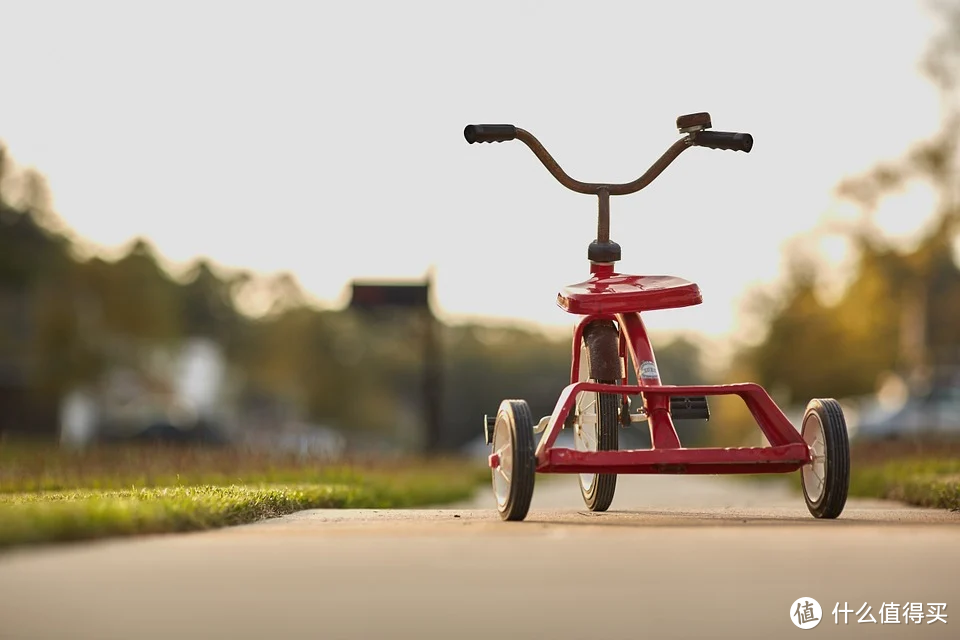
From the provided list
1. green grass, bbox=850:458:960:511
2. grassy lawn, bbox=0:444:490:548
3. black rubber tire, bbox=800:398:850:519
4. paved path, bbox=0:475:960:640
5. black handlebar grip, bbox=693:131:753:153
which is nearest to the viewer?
paved path, bbox=0:475:960:640

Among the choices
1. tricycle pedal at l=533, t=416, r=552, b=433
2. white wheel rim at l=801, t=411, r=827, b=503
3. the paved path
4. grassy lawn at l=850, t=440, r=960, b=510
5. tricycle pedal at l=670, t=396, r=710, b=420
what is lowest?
grassy lawn at l=850, t=440, r=960, b=510

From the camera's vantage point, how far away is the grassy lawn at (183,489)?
6.41 metres

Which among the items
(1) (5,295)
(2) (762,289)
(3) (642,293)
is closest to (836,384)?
(2) (762,289)

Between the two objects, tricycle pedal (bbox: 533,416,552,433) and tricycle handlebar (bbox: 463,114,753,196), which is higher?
tricycle handlebar (bbox: 463,114,753,196)

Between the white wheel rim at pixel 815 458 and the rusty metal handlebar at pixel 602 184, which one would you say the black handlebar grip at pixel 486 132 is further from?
the white wheel rim at pixel 815 458

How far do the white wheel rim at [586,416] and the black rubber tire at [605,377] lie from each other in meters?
0.05

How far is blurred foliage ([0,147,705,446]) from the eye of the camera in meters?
63.1

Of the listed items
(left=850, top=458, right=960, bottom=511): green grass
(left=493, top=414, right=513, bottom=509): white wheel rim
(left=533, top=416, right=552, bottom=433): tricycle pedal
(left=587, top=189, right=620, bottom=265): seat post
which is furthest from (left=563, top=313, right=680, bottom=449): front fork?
(left=850, top=458, right=960, bottom=511): green grass

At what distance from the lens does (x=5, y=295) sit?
6562 centimetres

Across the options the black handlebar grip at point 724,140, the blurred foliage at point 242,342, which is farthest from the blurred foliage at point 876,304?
the black handlebar grip at point 724,140

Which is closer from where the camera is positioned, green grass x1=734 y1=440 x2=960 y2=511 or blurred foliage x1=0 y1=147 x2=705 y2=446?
green grass x1=734 y1=440 x2=960 y2=511

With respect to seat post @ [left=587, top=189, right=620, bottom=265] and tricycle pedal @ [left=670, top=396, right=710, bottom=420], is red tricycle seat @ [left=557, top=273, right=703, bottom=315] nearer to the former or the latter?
seat post @ [left=587, top=189, right=620, bottom=265]

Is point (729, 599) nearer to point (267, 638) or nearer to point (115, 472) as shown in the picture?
point (267, 638)

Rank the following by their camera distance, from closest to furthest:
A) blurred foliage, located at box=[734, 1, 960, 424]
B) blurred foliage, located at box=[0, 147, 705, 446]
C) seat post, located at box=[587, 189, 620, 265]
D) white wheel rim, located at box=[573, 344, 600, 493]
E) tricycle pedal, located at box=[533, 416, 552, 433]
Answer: tricycle pedal, located at box=[533, 416, 552, 433] < white wheel rim, located at box=[573, 344, 600, 493] < seat post, located at box=[587, 189, 620, 265] < blurred foliage, located at box=[734, 1, 960, 424] < blurred foliage, located at box=[0, 147, 705, 446]
